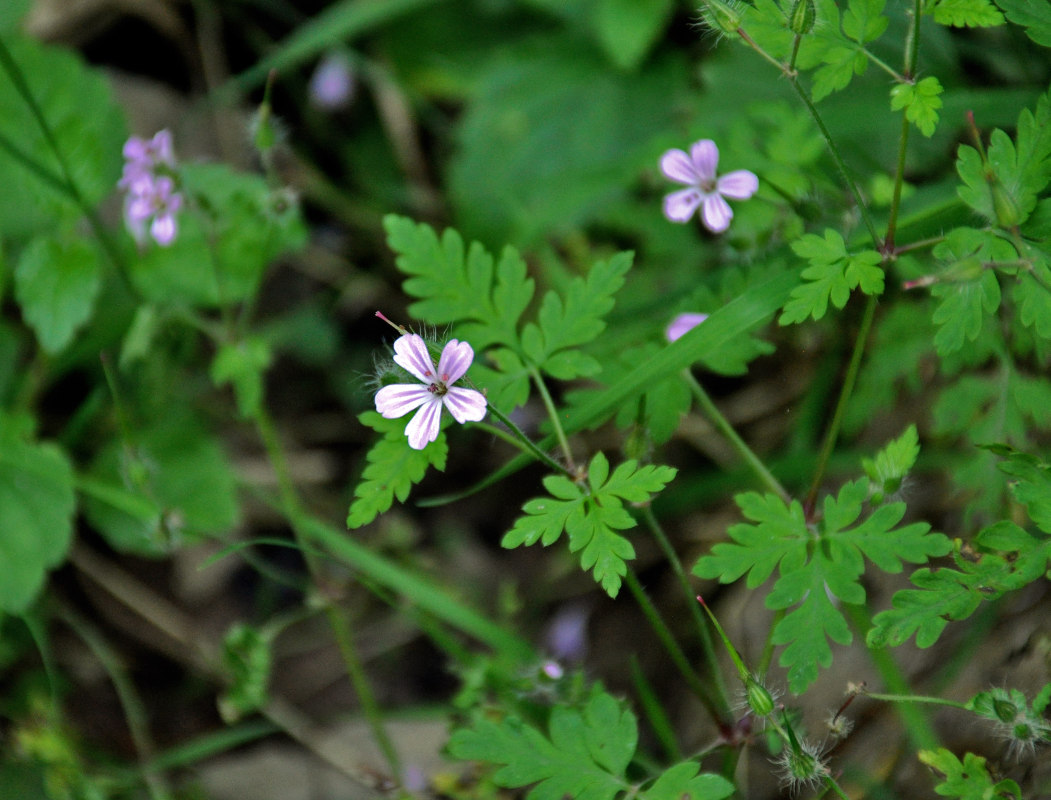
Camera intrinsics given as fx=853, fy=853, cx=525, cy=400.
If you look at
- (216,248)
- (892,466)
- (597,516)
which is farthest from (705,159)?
(216,248)

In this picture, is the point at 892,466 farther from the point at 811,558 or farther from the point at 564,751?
the point at 564,751

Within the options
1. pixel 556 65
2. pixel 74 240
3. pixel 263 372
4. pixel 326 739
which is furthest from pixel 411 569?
pixel 556 65

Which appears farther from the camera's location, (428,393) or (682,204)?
(682,204)

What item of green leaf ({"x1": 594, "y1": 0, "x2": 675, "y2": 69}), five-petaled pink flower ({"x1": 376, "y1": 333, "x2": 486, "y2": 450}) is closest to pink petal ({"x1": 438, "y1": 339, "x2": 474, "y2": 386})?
five-petaled pink flower ({"x1": 376, "y1": 333, "x2": 486, "y2": 450})

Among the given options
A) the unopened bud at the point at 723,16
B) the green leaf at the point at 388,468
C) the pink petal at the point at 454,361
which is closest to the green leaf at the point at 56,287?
the green leaf at the point at 388,468

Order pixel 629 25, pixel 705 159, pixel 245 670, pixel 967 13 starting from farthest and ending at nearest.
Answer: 1. pixel 629 25
2. pixel 245 670
3. pixel 705 159
4. pixel 967 13

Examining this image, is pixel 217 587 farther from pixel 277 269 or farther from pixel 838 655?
pixel 838 655

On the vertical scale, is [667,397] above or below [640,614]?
above
